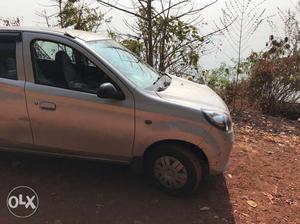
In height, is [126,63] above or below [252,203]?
above

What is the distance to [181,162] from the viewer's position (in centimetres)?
455

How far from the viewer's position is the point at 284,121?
841 centimetres

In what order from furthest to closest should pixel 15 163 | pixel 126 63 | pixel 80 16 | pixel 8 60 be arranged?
pixel 80 16 → pixel 15 163 → pixel 126 63 → pixel 8 60

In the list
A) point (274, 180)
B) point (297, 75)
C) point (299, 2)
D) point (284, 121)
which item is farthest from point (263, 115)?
point (274, 180)

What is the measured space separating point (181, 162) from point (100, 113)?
1.00 m

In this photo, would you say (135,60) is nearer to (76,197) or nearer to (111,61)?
(111,61)

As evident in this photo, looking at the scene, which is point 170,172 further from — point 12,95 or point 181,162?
point 12,95

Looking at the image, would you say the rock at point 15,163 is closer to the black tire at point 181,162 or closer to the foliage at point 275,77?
the black tire at point 181,162

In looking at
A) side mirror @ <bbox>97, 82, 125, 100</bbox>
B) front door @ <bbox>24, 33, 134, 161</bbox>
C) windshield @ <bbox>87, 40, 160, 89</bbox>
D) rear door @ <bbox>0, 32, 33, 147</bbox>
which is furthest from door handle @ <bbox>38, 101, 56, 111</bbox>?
windshield @ <bbox>87, 40, 160, 89</bbox>

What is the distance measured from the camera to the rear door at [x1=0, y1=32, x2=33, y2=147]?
15.5 feet

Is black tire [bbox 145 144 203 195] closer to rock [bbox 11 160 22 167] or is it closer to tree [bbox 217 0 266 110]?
rock [bbox 11 160 22 167]

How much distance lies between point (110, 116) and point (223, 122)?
1193 mm

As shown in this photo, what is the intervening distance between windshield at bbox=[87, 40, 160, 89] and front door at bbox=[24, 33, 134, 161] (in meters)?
0.23

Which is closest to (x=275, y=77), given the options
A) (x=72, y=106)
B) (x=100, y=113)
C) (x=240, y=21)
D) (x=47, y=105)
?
(x=240, y=21)
